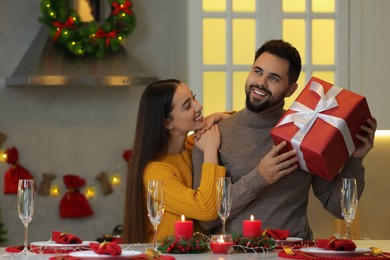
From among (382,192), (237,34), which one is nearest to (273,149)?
(237,34)

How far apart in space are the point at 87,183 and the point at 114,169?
0.16 metres

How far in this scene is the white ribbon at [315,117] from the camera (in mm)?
2893

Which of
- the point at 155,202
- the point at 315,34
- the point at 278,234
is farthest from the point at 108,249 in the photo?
the point at 315,34

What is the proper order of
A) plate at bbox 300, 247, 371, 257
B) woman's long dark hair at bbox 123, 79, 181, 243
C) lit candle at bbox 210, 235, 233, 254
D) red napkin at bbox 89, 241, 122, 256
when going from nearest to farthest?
red napkin at bbox 89, 241, 122, 256
plate at bbox 300, 247, 371, 257
lit candle at bbox 210, 235, 233, 254
woman's long dark hair at bbox 123, 79, 181, 243

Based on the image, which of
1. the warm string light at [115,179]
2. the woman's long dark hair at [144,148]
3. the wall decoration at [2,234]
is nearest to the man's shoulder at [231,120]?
the woman's long dark hair at [144,148]

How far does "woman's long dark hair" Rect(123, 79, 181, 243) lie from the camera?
3.09m

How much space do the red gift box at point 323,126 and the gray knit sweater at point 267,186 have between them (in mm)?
230

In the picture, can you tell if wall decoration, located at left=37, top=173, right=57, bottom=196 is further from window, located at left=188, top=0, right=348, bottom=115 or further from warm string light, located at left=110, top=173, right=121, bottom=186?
window, located at left=188, top=0, right=348, bottom=115

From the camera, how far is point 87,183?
4.87m

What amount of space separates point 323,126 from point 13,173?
2.31m

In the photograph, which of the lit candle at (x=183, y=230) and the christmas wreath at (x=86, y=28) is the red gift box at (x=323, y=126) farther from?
the christmas wreath at (x=86, y=28)

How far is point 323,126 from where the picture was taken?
2895 mm

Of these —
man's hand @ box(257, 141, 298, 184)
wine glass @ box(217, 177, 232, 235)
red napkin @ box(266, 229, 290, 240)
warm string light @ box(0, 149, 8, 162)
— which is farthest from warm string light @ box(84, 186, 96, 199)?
wine glass @ box(217, 177, 232, 235)

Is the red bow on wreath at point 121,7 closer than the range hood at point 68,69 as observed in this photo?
No
